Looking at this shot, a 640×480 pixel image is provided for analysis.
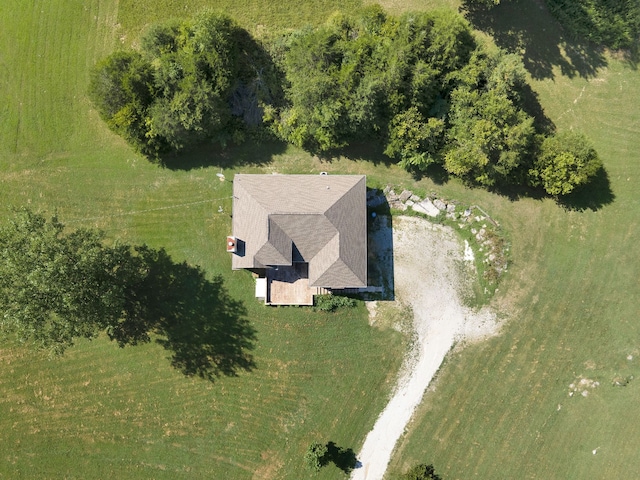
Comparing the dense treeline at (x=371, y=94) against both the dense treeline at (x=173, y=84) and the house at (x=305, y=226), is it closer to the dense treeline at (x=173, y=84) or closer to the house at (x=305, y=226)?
the dense treeline at (x=173, y=84)

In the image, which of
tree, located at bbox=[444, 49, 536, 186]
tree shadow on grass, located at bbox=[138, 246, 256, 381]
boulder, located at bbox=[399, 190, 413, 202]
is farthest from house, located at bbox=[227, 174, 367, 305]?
tree, located at bbox=[444, 49, 536, 186]

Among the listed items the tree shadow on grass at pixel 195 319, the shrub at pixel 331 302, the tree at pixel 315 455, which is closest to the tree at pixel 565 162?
the shrub at pixel 331 302

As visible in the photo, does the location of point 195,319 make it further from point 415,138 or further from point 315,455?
point 415,138

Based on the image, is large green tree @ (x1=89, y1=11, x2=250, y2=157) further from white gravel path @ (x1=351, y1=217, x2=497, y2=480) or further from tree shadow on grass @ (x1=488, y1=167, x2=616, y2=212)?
tree shadow on grass @ (x1=488, y1=167, x2=616, y2=212)

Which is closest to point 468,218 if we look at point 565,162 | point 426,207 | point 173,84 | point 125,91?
point 426,207

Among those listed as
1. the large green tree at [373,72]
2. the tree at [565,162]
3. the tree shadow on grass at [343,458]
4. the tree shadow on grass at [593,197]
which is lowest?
the tree shadow on grass at [343,458]
